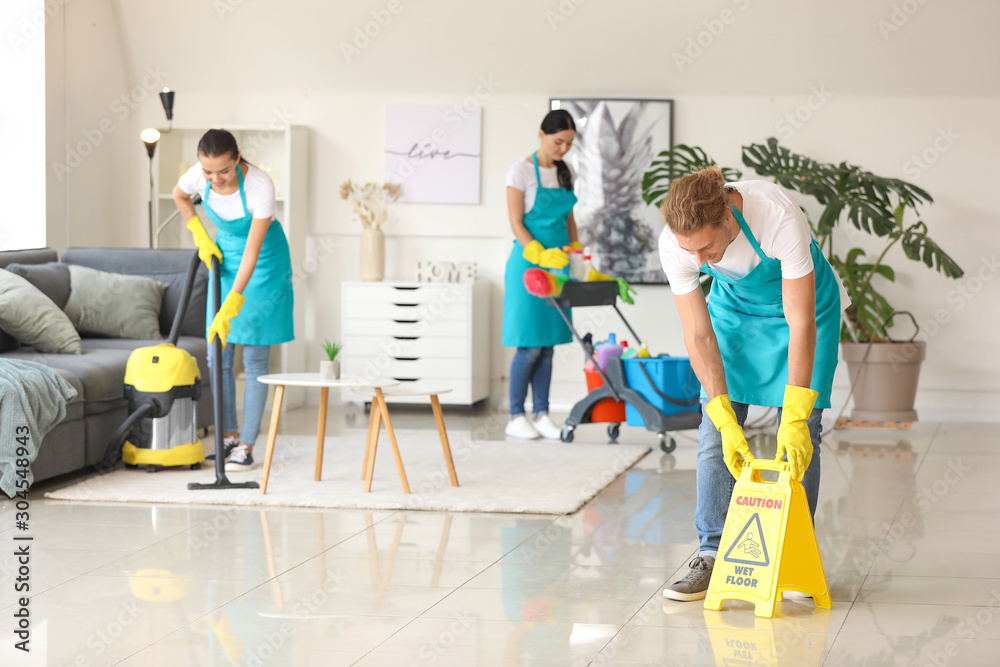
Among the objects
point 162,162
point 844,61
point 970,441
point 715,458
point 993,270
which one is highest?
point 844,61

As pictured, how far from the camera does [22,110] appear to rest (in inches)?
213

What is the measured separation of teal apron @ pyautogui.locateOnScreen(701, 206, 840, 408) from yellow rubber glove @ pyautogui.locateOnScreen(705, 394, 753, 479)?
0.37ft

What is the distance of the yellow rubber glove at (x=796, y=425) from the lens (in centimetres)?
241

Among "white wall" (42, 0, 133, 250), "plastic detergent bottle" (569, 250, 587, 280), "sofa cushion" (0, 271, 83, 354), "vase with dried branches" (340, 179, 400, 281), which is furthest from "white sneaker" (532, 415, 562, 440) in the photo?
"white wall" (42, 0, 133, 250)

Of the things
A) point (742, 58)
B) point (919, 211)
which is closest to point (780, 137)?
point (742, 58)

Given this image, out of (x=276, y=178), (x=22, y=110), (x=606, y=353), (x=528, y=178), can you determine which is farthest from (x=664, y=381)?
(x=22, y=110)

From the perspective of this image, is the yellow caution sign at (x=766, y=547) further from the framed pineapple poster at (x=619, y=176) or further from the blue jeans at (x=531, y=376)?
the framed pineapple poster at (x=619, y=176)

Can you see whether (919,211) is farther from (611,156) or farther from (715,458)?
(715,458)

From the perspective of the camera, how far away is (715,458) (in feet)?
8.48

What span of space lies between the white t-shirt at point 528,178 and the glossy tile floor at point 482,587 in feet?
5.03

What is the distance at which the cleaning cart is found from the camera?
4.55 meters

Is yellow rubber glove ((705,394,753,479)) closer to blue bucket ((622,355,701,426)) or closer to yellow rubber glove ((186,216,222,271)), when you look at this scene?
blue bucket ((622,355,701,426))

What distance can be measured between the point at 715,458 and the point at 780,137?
12.4ft

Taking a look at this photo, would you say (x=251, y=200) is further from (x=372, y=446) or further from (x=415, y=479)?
(x=415, y=479)
